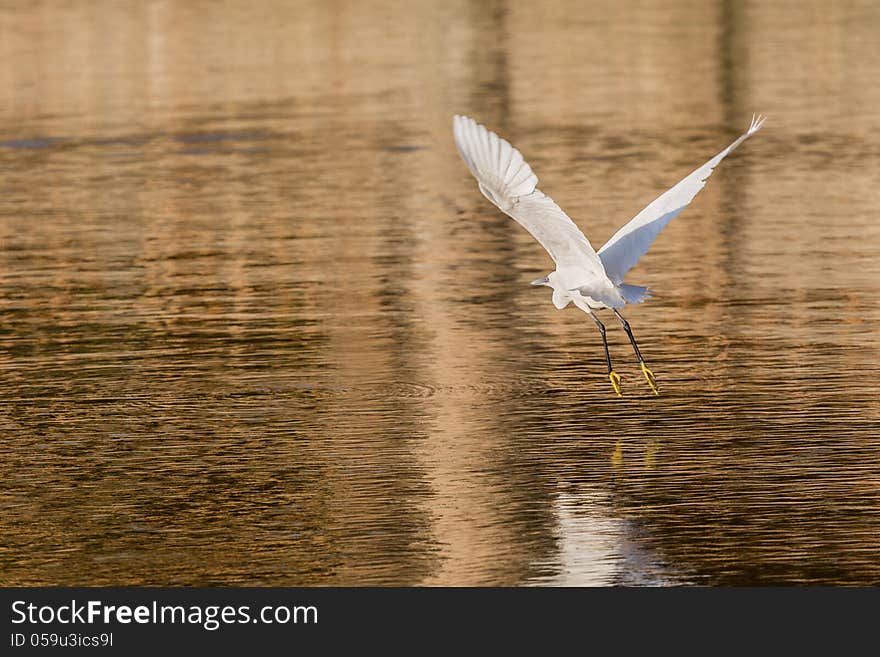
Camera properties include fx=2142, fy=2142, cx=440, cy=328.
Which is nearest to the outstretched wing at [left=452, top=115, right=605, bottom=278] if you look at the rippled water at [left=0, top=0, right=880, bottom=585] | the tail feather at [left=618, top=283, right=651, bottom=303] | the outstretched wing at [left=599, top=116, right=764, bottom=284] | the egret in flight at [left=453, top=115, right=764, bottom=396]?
the egret in flight at [left=453, top=115, right=764, bottom=396]

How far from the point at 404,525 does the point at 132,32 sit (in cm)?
3591

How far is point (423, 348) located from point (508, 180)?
10.7ft

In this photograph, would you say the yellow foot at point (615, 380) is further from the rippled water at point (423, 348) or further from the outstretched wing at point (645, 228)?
the outstretched wing at point (645, 228)

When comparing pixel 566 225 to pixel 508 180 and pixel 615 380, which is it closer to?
pixel 508 180

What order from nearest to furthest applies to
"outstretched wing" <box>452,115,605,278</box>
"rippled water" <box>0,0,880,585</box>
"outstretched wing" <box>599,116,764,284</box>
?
1. "rippled water" <box>0,0,880,585</box>
2. "outstretched wing" <box>452,115,605,278</box>
3. "outstretched wing" <box>599,116,764,284</box>

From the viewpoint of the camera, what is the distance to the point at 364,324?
15.5 meters

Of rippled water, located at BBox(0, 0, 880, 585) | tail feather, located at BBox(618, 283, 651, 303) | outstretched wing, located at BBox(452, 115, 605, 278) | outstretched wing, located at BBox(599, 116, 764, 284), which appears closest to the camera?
rippled water, located at BBox(0, 0, 880, 585)

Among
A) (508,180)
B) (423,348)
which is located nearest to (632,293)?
(508,180)

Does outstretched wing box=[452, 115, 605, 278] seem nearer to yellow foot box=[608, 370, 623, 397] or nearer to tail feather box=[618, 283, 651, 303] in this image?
tail feather box=[618, 283, 651, 303]

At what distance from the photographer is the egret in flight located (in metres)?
11.5

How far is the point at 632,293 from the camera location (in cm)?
1236

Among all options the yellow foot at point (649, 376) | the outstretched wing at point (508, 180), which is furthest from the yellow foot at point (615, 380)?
the outstretched wing at point (508, 180)

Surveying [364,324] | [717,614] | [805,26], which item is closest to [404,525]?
[717,614]

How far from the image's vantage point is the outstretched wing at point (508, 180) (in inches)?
451
